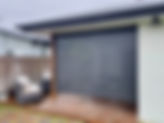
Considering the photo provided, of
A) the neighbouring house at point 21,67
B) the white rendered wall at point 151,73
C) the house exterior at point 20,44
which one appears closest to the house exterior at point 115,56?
the white rendered wall at point 151,73

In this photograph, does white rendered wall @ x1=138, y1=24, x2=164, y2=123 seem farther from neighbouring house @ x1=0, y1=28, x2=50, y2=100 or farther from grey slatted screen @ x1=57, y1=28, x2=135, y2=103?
neighbouring house @ x1=0, y1=28, x2=50, y2=100

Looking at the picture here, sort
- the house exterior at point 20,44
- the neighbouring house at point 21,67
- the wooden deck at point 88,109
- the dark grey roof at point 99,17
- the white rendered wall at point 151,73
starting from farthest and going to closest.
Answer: the house exterior at point 20,44 < the neighbouring house at point 21,67 < the wooden deck at point 88,109 < the white rendered wall at point 151,73 < the dark grey roof at point 99,17

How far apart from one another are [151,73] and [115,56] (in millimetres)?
1883

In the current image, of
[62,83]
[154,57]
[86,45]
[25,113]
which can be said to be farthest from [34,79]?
[154,57]

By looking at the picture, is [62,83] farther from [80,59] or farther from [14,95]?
[14,95]

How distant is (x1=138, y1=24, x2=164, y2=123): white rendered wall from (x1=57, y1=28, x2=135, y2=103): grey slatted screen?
3.89 ft

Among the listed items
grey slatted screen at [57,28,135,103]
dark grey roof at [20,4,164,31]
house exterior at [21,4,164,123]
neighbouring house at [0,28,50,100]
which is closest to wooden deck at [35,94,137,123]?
house exterior at [21,4,164,123]

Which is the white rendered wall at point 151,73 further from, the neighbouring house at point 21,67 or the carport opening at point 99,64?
the neighbouring house at point 21,67

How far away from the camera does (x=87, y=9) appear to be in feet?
18.4

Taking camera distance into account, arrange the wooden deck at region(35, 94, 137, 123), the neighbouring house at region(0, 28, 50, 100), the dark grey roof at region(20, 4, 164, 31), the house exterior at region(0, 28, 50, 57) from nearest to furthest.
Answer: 1. the dark grey roof at region(20, 4, 164, 31)
2. the wooden deck at region(35, 94, 137, 123)
3. the neighbouring house at region(0, 28, 50, 100)
4. the house exterior at region(0, 28, 50, 57)

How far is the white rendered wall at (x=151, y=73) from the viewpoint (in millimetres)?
4418

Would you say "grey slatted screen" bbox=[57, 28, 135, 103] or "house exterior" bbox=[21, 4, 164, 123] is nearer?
"house exterior" bbox=[21, 4, 164, 123]

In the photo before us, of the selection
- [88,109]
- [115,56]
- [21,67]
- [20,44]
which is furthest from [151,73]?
[20,44]

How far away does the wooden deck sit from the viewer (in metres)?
4.64
